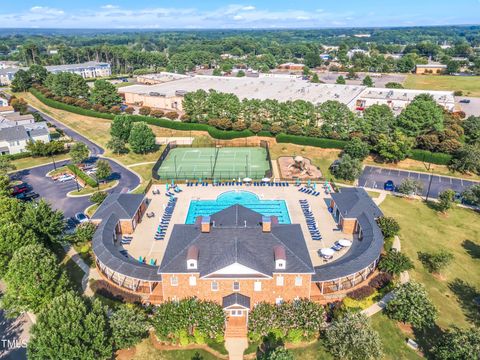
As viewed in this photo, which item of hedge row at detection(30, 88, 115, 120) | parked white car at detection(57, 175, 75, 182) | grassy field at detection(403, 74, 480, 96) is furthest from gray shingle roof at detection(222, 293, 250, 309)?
grassy field at detection(403, 74, 480, 96)

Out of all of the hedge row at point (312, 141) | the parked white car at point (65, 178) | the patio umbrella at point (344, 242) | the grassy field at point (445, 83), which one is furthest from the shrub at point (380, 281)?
the grassy field at point (445, 83)

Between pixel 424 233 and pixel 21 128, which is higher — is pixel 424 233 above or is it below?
below

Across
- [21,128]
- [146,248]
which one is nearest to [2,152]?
[21,128]

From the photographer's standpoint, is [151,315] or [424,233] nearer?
[151,315]

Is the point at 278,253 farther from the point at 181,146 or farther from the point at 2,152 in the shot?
the point at 2,152

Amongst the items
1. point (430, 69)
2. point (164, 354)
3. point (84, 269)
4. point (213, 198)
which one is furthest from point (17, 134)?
point (430, 69)

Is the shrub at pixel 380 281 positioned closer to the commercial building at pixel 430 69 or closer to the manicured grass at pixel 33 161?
the manicured grass at pixel 33 161

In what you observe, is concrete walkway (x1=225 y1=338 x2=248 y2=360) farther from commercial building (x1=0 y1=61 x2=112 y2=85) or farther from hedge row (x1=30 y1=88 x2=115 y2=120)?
commercial building (x1=0 y1=61 x2=112 y2=85)
